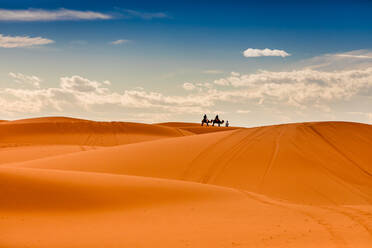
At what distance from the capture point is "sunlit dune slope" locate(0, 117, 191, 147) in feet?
142

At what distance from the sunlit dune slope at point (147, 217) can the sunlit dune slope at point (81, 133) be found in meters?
31.0

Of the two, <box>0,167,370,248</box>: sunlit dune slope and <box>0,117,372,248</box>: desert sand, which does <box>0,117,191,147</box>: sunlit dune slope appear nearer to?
<box>0,117,372,248</box>: desert sand

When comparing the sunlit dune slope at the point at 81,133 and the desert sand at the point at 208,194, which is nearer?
the desert sand at the point at 208,194

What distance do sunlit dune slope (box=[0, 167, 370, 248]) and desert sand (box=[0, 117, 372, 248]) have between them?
2 cm

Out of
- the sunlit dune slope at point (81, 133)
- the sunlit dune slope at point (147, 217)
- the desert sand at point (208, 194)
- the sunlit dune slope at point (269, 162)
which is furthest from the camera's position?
the sunlit dune slope at point (81, 133)

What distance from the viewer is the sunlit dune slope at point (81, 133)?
142ft

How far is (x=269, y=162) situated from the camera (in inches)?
692

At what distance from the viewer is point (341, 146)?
2025cm

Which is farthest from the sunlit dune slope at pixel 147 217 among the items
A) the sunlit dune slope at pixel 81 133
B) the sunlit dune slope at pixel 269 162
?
the sunlit dune slope at pixel 81 133

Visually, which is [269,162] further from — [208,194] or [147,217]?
[147,217]

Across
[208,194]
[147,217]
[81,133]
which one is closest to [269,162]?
[208,194]

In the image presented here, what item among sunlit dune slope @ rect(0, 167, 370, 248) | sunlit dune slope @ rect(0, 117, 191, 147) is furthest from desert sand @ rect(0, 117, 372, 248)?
sunlit dune slope @ rect(0, 117, 191, 147)

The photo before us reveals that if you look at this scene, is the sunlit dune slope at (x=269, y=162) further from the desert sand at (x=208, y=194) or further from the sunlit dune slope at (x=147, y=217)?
the sunlit dune slope at (x=147, y=217)

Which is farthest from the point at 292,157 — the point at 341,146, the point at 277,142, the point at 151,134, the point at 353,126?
the point at 151,134
